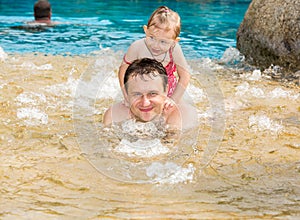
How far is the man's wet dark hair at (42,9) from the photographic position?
1039 centimetres

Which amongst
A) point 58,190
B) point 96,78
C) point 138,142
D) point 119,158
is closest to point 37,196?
point 58,190

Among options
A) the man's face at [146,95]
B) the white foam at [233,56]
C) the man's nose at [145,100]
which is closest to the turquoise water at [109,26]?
the white foam at [233,56]

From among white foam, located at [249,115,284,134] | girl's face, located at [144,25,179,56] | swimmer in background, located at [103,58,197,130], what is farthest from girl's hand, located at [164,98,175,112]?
white foam, located at [249,115,284,134]

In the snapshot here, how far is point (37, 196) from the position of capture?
9.53ft

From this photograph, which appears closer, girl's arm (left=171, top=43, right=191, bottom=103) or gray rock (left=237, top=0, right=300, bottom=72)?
girl's arm (left=171, top=43, right=191, bottom=103)

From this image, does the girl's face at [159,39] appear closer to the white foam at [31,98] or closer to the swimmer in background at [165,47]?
the swimmer in background at [165,47]

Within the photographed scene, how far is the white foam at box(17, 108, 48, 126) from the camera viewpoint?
14.3 ft

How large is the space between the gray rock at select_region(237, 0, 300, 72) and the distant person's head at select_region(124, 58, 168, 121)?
3.45 meters

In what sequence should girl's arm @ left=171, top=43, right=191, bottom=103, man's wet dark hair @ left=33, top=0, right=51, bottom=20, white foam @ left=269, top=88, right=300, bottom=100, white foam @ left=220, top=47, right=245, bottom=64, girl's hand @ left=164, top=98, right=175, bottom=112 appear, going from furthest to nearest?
man's wet dark hair @ left=33, top=0, right=51, bottom=20 < white foam @ left=220, top=47, right=245, bottom=64 < white foam @ left=269, top=88, right=300, bottom=100 < girl's arm @ left=171, top=43, right=191, bottom=103 < girl's hand @ left=164, top=98, right=175, bottom=112

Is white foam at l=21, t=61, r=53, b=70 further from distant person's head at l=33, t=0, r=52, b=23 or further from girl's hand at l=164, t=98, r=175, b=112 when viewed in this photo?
distant person's head at l=33, t=0, r=52, b=23

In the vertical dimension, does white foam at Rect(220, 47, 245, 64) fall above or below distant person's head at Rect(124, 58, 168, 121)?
below

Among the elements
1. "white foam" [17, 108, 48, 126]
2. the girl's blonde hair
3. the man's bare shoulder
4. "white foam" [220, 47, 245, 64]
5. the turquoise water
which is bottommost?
the turquoise water

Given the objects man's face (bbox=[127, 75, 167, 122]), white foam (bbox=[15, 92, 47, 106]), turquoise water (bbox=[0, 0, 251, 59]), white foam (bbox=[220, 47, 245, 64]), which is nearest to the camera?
man's face (bbox=[127, 75, 167, 122])

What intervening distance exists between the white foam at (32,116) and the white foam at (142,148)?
89 centimetres
